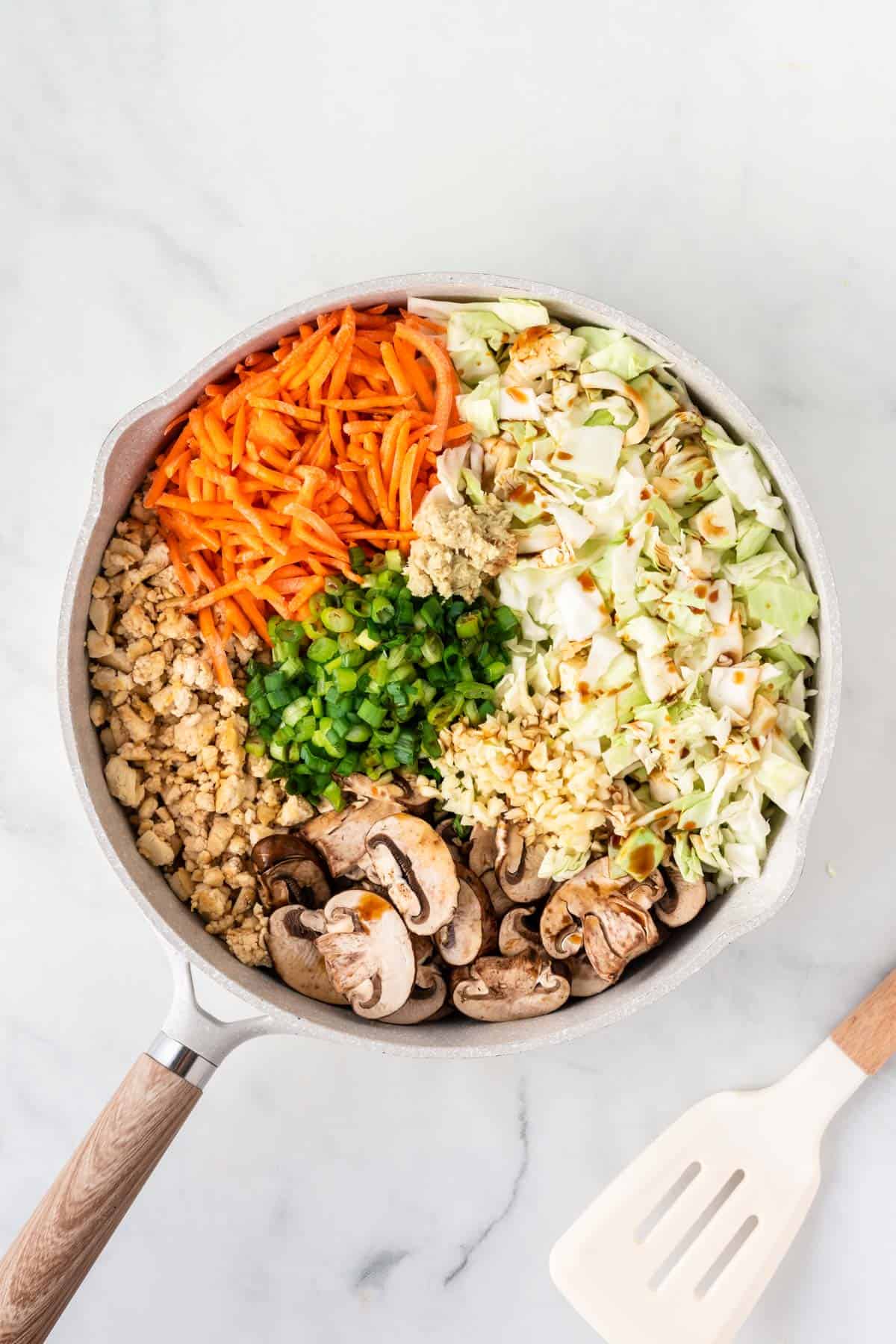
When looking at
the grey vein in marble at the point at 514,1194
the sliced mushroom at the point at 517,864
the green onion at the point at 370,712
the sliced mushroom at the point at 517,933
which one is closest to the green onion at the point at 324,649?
the green onion at the point at 370,712

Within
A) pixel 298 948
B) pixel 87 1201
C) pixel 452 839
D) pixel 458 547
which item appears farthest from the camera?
pixel 452 839

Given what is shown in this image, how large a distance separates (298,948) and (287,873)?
0.47 ft

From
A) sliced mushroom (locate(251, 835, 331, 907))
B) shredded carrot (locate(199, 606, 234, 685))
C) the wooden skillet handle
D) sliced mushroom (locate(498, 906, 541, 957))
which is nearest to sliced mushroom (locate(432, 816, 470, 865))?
sliced mushroom (locate(498, 906, 541, 957))

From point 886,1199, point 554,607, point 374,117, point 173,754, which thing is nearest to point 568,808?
point 554,607

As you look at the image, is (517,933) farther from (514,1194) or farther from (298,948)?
(514,1194)

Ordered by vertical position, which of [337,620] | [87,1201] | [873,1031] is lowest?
[87,1201]

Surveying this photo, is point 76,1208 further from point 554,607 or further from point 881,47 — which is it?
point 881,47

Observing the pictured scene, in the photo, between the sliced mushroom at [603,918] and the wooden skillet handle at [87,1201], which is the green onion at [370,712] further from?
the wooden skillet handle at [87,1201]

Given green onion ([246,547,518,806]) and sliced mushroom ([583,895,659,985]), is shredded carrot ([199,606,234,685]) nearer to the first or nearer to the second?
green onion ([246,547,518,806])

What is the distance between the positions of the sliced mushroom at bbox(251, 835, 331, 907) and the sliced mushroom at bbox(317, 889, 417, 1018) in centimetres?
8

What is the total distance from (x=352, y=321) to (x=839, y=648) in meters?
1.09

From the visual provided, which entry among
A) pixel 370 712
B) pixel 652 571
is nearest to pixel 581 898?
pixel 370 712

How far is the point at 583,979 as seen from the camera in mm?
2053

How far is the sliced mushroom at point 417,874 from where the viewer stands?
198 centimetres
